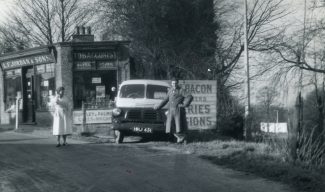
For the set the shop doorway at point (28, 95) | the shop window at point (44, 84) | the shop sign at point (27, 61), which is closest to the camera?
the shop window at point (44, 84)

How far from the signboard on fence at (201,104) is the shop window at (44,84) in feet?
36.4

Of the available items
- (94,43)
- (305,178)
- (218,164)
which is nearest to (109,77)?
(94,43)

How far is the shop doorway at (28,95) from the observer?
30.7 metres

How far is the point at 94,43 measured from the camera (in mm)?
27812

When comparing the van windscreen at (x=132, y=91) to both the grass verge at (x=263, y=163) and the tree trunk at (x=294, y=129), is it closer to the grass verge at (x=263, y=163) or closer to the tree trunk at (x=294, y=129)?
the grass verge at (x=263, y=163)

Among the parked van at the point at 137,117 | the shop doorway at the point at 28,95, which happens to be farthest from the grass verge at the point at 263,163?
the shop doorway at the point at 28,95

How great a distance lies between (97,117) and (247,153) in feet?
39.9

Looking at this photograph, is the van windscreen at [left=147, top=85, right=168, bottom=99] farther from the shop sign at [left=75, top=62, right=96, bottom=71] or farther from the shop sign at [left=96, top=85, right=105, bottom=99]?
the shop sign at [left=75, top=62, right=96, bottom=71]

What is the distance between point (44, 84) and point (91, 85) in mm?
3296

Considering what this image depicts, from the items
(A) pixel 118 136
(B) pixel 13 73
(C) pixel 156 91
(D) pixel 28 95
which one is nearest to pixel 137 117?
(A) pixel 118 136

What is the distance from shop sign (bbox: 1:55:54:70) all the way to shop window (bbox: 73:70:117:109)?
210 centimetres

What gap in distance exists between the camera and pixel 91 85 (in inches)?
1094

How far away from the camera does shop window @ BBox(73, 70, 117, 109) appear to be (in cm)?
2764

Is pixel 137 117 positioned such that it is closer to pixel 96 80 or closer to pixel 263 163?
pixel 263 163
